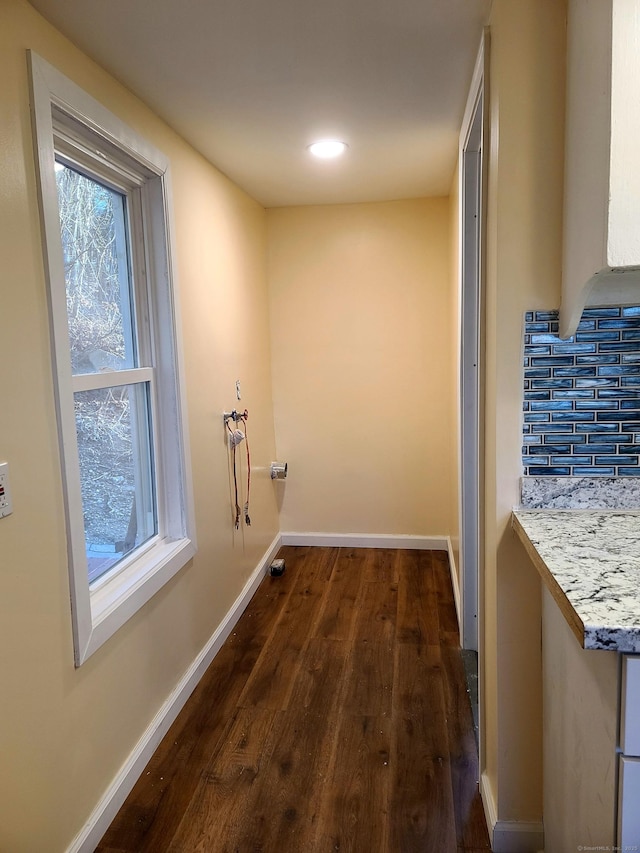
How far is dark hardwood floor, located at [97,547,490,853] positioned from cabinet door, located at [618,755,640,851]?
83 cm

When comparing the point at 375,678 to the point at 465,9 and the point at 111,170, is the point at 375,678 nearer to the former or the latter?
the point at 111,170

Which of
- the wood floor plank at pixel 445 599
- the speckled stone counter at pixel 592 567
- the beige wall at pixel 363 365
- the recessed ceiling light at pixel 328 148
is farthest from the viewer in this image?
the beige wall at pixel 363 365

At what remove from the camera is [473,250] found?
2477mm

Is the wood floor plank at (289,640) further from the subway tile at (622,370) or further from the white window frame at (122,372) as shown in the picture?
the subway tile at (622,370)

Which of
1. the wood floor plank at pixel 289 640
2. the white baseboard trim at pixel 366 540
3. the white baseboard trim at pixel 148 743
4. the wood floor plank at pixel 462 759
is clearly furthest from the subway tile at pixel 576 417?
the white baseboard trim at pixel 366 540

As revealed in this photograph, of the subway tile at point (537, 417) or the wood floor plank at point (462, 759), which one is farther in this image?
the wood floor plank at point (462, 759)

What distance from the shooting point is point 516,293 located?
1.45m

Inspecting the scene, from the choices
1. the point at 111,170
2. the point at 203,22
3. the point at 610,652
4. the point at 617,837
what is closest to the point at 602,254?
the point at 610,652

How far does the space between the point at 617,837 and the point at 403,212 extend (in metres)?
3.33

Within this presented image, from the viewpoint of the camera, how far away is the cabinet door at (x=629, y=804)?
896mm

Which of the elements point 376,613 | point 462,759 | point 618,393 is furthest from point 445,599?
point 618,393

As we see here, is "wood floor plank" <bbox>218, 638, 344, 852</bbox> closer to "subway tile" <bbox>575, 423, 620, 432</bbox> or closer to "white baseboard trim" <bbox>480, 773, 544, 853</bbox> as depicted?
"white baseboard trim" <bbox>480, 773, 544, 853</bbox>

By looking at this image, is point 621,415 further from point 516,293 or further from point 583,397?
point 516,293

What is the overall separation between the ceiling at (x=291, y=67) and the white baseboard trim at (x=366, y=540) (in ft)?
7.76
